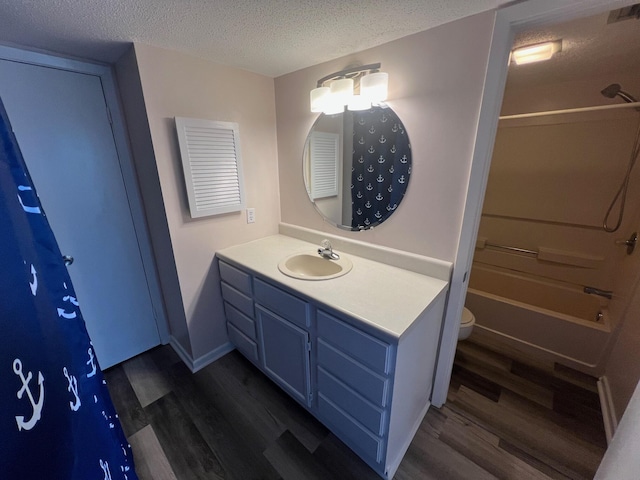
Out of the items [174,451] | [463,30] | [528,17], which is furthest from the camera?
[174,451]

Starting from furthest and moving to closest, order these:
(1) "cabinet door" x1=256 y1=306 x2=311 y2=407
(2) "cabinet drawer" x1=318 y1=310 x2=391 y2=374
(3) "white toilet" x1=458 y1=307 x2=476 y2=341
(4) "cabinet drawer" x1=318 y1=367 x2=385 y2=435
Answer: (3) "white toilet" x1=458 y1=307 x2=476 y2=341 → (1) "cabinet door" x1=256 y1=306 x2=311 y2=407 → (4) "cabinet drawer" x1=318 y1=367 x2=385 y2=435 → (2) "cabinet drawer" x1=318 y1=310 x2=391 y2=374

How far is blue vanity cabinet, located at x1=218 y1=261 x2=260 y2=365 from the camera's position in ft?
5.37

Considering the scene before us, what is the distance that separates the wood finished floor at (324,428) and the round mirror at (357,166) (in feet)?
4.14

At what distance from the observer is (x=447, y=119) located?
4.02 feet

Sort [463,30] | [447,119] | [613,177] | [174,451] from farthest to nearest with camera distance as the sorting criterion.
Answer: [613,177] < [174,451] < [447,119] < [463,30]

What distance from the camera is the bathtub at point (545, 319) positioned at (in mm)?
1787

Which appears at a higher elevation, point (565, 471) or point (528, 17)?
point (528, 17)

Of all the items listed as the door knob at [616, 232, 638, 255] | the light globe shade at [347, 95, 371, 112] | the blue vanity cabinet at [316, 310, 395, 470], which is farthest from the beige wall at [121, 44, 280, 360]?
the door knob at [616, 232, 638, 255]

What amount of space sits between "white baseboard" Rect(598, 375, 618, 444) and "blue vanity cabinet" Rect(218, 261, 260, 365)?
6.77 feet

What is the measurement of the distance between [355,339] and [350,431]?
55 centimetres

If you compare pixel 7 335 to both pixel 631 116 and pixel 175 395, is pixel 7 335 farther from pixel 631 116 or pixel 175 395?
pixel 631 116

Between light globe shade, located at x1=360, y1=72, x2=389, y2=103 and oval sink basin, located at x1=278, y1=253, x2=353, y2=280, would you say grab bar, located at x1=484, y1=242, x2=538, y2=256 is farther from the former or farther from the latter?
light globe shade, located at x1=360, y1=72, x2=389, y2=103

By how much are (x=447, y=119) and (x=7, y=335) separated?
156 cm

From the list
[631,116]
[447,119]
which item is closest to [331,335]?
[447,119]
